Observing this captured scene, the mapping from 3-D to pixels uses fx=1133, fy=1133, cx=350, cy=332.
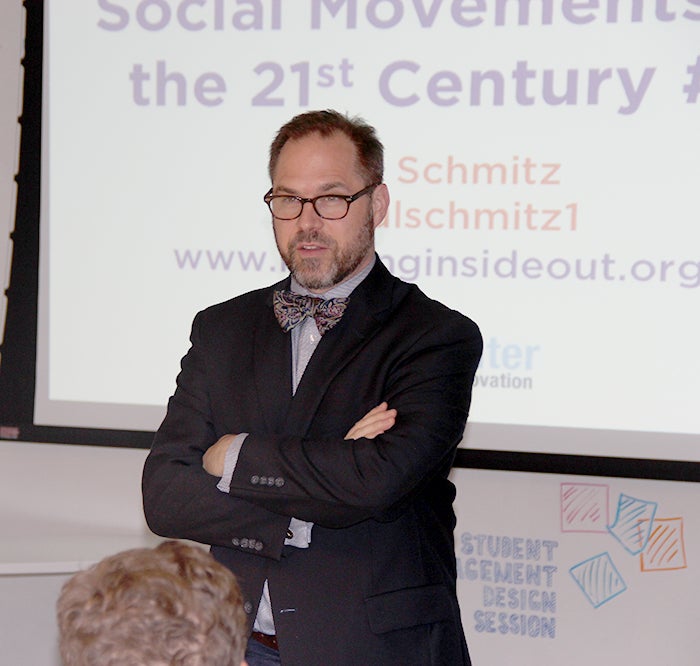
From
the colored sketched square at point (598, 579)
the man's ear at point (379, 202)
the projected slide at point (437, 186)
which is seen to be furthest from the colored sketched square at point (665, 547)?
the man's ear at point (379, 202)

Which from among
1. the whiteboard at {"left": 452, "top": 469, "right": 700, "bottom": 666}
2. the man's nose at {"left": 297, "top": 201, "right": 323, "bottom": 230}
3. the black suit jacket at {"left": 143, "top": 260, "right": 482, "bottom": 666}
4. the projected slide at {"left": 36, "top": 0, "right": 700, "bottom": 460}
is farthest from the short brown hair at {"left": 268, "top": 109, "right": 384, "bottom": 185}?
the whiteboard at {"left": 452, "top": 469, "right": 700, "bottom": 666}

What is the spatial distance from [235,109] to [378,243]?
2.43 ft

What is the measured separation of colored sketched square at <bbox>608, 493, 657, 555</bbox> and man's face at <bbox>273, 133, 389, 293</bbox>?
5.72 ft

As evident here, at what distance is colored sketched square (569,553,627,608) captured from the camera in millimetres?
3980

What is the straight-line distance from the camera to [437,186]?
3.98 metres

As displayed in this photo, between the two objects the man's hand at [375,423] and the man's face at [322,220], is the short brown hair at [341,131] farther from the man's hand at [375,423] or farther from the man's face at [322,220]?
the man's hand at [375,423]

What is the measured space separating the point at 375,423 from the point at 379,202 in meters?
0.60

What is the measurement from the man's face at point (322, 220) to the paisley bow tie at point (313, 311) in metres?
0.05

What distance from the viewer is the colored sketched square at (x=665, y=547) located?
154 inches

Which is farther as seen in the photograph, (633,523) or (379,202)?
(633,523)

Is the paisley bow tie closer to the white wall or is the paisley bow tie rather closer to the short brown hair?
the short brown hair

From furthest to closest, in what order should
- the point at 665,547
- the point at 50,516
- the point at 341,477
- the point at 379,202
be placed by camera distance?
the point at 50,516, the point at 665,547, the point at 379,202, the point at 341,477

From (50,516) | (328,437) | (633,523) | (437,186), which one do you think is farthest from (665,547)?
(50,516)

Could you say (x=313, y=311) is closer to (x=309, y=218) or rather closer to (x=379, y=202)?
(x=309, y=218)
